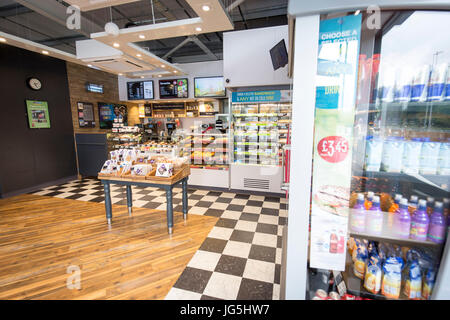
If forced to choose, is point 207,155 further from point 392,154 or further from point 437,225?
point 437,225

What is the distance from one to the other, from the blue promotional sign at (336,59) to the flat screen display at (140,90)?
7240 millimetres

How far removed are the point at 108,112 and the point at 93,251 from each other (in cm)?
647

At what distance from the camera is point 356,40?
1.22m

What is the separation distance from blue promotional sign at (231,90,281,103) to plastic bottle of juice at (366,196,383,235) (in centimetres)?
335

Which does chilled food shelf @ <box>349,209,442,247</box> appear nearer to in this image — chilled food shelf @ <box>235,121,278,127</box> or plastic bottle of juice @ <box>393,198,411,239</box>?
plastic bottle of juice @ <box>393,198,411,239</box>

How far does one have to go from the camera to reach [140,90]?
7613mm

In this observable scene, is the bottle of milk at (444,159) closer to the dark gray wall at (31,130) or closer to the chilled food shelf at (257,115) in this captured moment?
the chilled food shelf at (257,115)

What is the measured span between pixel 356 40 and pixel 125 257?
3.07 m

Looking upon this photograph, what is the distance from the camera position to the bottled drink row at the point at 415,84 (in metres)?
1.27


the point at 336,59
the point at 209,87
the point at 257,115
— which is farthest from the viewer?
the point at 209,87

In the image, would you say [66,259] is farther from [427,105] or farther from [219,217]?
[427,105]

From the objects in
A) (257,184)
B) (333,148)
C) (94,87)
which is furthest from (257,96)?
(94,87)

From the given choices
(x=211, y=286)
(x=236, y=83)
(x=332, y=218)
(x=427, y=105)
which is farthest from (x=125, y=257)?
(x=236, y=83)
